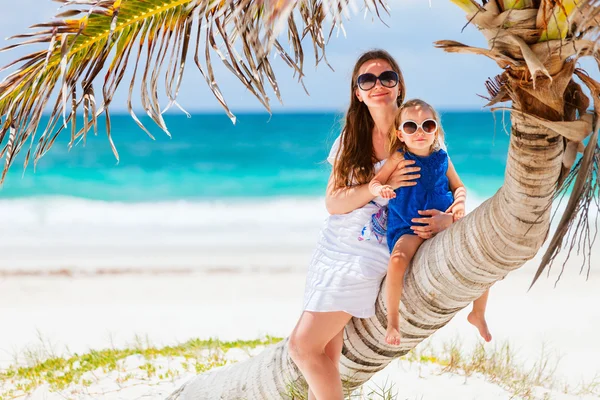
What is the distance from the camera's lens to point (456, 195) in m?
3.29

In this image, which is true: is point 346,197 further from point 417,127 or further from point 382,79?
point 382,79

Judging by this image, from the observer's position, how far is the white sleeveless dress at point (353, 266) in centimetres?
320

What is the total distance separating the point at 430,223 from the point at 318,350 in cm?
75

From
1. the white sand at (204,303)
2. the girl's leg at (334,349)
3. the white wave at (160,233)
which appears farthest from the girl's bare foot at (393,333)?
the white wave at (160,233)

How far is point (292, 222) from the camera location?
18.8 metres

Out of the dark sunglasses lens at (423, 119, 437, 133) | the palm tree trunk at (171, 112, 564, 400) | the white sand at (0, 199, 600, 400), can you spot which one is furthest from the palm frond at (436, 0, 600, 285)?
the white sand at (0, 199, 600, 400)

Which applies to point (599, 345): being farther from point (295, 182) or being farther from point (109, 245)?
point (295, 182)

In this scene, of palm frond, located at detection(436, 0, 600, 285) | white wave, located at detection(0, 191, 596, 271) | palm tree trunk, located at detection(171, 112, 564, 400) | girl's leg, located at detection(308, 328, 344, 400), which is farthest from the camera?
white wave, located at detection(0, 191, 596, 271)

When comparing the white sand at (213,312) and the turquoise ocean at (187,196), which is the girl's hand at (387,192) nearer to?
the turquoise ocean at (187,196)

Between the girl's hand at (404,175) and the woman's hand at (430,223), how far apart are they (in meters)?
0.14

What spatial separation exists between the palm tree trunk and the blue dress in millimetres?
141

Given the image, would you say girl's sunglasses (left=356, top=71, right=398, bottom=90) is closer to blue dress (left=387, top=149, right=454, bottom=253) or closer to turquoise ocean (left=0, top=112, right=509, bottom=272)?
turquoise ocean (left=0, top=112, right=509, bottom=272)

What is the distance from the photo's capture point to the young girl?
10.0ft

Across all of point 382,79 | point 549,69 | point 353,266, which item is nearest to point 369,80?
point 382,79
